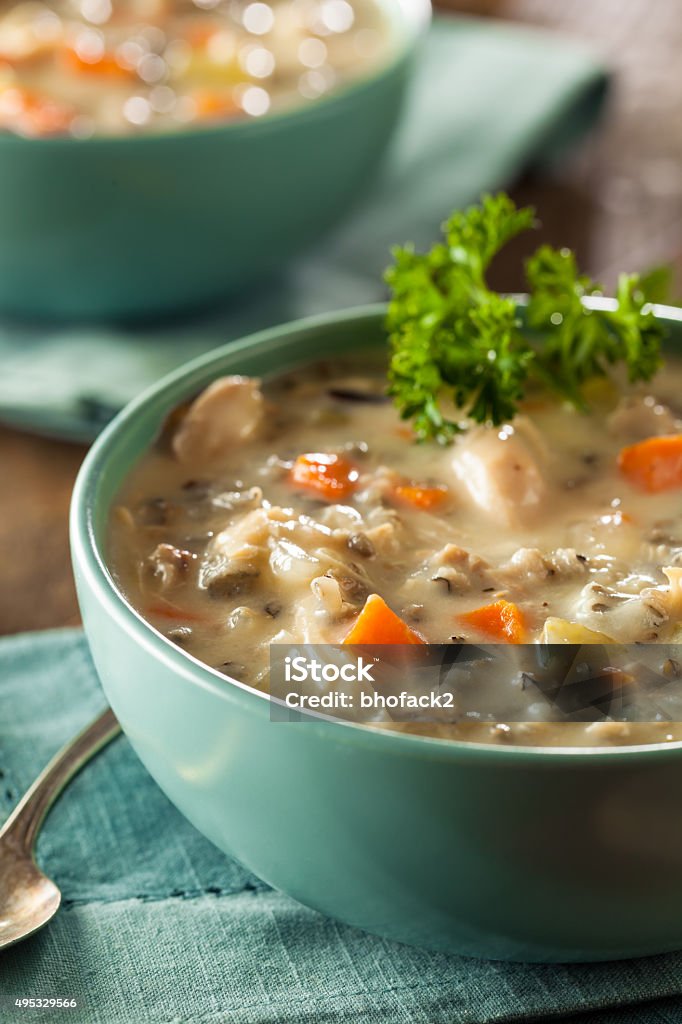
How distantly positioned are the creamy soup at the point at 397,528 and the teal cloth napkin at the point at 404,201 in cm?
72

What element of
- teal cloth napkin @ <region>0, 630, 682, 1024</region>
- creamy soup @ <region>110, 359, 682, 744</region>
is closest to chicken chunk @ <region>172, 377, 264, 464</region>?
creamy soup @ <region>110, 359, 682, 744</region>

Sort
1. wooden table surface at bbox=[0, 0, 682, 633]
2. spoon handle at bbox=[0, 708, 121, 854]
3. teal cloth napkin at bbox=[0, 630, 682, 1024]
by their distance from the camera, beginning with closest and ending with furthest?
teal cloth napkin at bbox=[0, 630, 682, 1024]
spoon handle at bbox=[0, 708, 121, 854]
wooden table surface at bbox=[0, 0, 682, 633]

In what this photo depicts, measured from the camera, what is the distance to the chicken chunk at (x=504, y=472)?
6.03 feet

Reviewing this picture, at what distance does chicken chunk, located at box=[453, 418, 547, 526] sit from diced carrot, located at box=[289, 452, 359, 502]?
0.49 feet

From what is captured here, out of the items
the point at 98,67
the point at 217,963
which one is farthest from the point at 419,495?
the point at 98,67

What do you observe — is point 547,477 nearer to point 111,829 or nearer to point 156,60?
point 111,829

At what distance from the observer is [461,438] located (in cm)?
200

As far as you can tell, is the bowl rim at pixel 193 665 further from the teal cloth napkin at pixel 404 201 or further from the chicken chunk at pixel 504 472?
the teal cloth napkin at pixel 404 201

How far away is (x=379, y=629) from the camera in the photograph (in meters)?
1.59

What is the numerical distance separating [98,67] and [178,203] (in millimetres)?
539

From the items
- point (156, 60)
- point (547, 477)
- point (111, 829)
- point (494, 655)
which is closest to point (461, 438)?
point (547, 477)

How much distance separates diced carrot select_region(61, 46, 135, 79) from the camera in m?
3.08

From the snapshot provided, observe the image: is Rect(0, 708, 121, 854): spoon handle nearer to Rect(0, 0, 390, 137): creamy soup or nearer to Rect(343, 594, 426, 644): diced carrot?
Rect(343, 594, 426, 644): diced carrot

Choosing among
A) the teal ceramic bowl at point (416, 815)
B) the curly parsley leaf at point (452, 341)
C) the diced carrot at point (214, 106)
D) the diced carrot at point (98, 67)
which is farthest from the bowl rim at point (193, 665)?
the diced carrot at point (98, 67)
